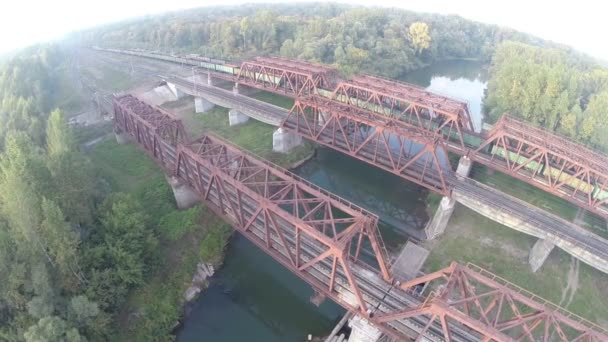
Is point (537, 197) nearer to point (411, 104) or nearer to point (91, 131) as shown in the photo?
point (411, 104)

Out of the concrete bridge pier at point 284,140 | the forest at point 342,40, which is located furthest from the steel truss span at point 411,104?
the forest at point 342,40

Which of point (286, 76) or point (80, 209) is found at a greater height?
point (286, 76)

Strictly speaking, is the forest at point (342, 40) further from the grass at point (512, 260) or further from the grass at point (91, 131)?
the grass at point (512, 260)

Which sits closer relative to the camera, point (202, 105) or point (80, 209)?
point (80, 209)

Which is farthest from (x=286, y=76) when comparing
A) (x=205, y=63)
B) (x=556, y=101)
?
(x=556, y=101)

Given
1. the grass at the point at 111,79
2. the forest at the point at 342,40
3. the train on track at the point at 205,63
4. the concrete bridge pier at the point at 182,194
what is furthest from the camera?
the forest at the point at 342,40

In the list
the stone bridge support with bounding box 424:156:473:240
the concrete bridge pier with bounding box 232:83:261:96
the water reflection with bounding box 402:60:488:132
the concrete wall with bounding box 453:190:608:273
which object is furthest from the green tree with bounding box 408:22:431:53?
the concrete wall with bounding box 453:190:608:273

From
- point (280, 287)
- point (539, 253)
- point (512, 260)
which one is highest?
point (539, 253)
